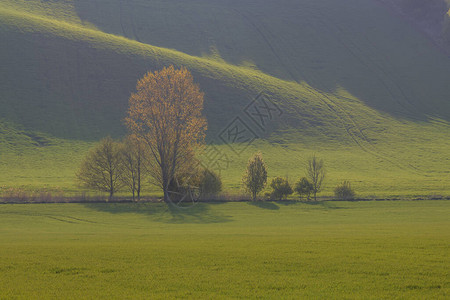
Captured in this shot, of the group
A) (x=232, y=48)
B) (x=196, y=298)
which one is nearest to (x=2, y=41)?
(x=232, y=48)

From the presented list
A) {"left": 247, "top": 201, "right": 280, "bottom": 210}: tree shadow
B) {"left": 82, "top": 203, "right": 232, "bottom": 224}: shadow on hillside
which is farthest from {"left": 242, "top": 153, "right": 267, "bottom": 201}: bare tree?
{"left": 82, "top": 203, "right": 232, "bottom": 224}: shadow on hillside

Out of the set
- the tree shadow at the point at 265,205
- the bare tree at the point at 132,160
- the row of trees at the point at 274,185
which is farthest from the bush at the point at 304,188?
the bare tree at the point at 132,160

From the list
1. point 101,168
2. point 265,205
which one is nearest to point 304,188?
point 265,205

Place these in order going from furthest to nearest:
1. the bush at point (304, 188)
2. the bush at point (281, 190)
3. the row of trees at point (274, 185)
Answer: the bush at point (304, 188)
the row of trees at point (274, 185)
the bush at point (281, 190)

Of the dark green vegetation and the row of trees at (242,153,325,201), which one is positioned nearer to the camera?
the row of trees at (242,153,325,201)

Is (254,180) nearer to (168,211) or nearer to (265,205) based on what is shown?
(265,205)

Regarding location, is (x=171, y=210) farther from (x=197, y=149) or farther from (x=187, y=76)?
(x=187, y=76)

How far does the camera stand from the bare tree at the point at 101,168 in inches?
1866

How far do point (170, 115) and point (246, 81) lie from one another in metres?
66.2

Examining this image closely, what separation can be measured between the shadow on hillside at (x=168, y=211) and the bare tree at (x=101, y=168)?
623cm

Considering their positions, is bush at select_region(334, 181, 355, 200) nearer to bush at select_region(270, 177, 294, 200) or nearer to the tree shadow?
bush at select_region(270, 177, 294, 200)

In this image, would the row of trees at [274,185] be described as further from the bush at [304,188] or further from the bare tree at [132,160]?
the bare tree at [132,160]

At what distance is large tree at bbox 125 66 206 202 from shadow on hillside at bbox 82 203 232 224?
5176mm

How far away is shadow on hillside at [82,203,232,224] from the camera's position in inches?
1425
